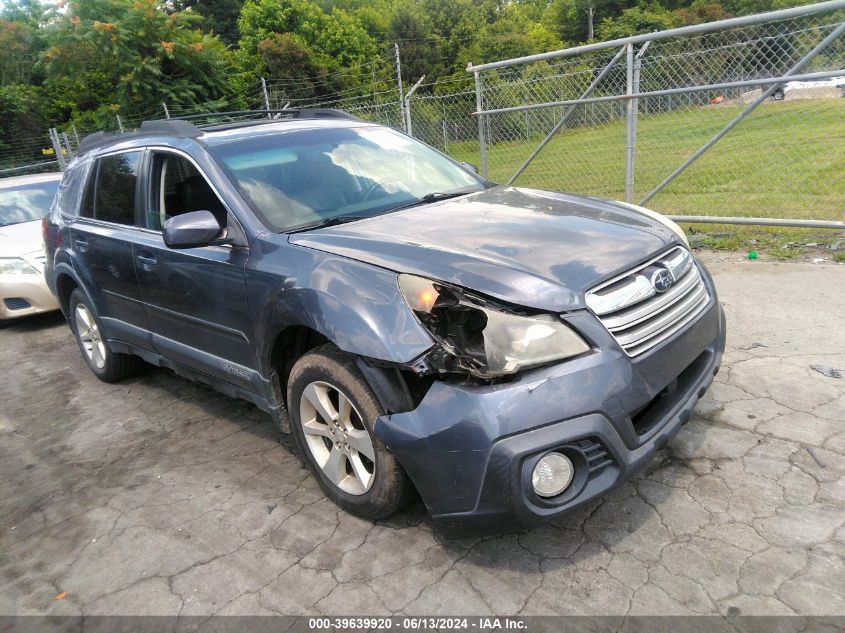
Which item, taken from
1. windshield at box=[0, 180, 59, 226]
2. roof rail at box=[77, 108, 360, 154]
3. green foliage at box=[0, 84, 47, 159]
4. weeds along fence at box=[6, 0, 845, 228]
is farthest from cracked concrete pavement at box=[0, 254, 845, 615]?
green foliage at box=[0, 84, 47, 159]

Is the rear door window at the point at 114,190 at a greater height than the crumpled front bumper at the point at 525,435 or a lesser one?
greater

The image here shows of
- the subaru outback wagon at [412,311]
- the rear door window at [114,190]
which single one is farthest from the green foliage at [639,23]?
the subaru outback wagon at [412,311]

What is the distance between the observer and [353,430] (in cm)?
273

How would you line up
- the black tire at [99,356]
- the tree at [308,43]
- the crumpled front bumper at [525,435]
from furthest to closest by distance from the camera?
the tree at [308,43]
the black tire at [99,356]
the crumpled front bumper at [525,435]

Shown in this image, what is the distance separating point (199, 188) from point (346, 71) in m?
32.8

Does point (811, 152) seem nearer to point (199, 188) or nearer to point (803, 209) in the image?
point (803, 209)

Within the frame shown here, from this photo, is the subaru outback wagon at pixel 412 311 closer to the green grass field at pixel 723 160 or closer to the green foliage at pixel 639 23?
the green grass field at pixel 723 160

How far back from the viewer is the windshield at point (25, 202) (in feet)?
25.4

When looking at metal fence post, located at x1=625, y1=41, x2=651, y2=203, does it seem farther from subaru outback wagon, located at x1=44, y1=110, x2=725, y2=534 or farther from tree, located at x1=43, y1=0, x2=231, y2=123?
tree, located at x1=43, y1=0, x2=231, y2=123

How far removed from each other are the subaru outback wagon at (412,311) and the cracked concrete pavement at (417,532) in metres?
0.28

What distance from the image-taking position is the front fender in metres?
2.39

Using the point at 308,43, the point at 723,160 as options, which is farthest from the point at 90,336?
the point at 308,43

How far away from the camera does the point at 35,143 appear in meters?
27.9

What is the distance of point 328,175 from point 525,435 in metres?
1.97
